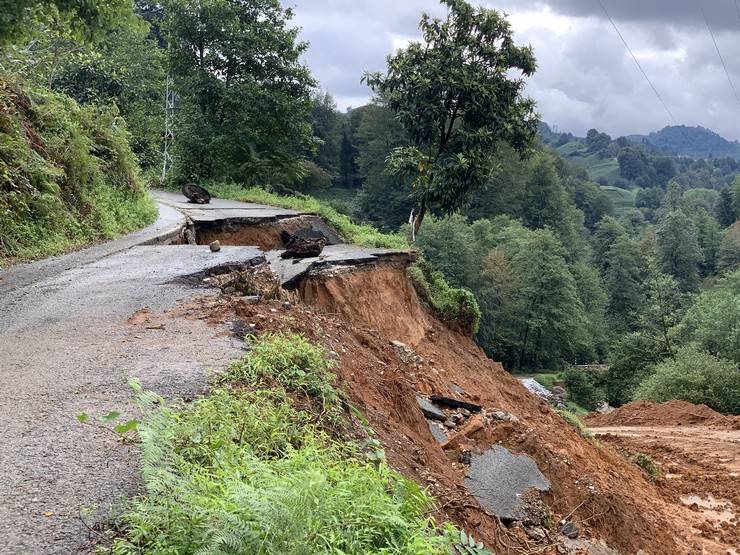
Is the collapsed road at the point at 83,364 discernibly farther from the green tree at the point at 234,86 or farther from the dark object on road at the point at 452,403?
the green tree at the point at 234,86

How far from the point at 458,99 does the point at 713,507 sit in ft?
35.8

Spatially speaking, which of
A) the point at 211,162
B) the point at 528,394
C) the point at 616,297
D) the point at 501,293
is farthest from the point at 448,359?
the point at 616,297

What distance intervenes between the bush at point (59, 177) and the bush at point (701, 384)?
65.0 ft

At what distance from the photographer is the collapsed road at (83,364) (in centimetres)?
292

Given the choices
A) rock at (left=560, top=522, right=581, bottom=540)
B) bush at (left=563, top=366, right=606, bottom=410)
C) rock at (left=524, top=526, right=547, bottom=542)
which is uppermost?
rock at (left=524, top=526, right=547, bottom=542)

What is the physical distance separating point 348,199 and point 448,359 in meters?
61.3

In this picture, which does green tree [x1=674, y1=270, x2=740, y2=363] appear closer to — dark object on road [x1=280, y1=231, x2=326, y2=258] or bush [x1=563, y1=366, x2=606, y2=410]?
bush [x1=563, y1=366, x2=606, y2=410]

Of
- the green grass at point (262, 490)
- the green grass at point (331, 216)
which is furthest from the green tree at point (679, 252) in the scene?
the green grass at point (262, 490)

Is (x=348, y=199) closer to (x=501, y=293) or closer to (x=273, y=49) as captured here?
(x=501, y=293)

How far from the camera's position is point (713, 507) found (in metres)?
10.3

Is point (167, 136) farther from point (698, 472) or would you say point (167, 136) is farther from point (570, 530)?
point (570, 530)

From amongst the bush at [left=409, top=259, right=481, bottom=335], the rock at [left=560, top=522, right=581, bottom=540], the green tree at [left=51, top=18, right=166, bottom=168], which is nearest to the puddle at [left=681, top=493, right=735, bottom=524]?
the rock at [left=560, top=522, right=581, bottom=540]

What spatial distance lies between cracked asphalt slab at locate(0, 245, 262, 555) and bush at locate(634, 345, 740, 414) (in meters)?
20.5

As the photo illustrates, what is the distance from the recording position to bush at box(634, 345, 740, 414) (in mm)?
22703
